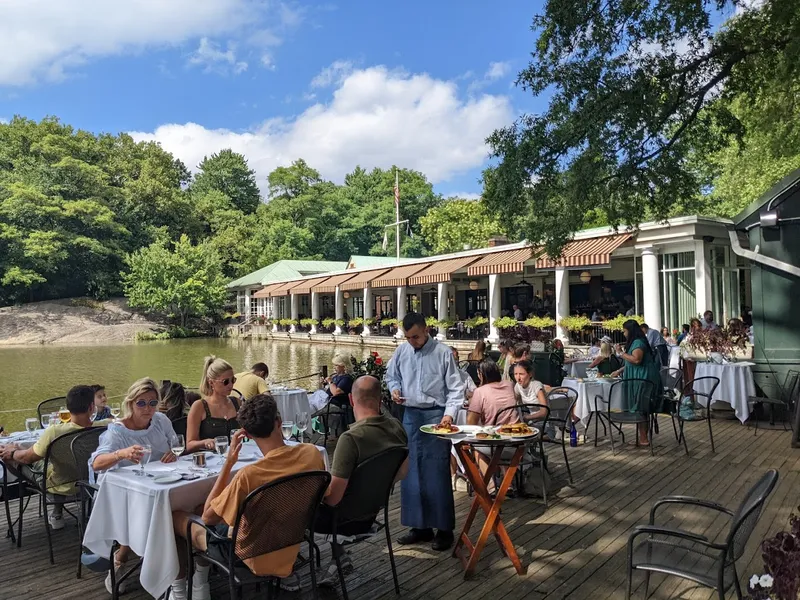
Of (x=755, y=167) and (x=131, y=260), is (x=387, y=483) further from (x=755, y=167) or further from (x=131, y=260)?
(x=131, y=260)

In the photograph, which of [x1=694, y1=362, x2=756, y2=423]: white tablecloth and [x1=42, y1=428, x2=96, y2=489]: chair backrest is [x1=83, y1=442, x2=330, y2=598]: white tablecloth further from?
[x1=694, y1=362, x2=756, y2=423]: white tablecloth

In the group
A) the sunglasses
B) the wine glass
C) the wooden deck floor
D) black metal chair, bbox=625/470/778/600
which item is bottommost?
the wooden deck floor

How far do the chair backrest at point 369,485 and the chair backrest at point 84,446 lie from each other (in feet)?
5.69

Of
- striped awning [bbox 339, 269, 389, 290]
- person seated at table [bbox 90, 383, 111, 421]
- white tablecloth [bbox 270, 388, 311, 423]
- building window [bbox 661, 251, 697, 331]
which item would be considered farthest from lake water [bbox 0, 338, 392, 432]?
building window [bbox 661, 251, 697, 331]

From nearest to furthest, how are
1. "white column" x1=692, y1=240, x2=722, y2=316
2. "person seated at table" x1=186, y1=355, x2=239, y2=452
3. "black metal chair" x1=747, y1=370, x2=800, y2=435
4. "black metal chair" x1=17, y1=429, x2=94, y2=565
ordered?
1. "black metal chair" x1=17, y1=429, x2=94, y2=565
2. "person seated at table" x1=186, y1=355, x2=239, y2=452
3. "black metal chair" x1=747, y1=370, x2=800, y2=435
4. "white column" x1=692, y1=240, x2=722, y2=316

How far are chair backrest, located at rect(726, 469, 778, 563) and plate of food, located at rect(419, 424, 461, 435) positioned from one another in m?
1.51

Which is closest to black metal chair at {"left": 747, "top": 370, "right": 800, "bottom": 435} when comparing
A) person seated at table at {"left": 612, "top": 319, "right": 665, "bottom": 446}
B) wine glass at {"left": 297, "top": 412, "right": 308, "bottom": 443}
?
person seated at table at {"left": 612, "top": 319, "right": 665, "bottom": 446}

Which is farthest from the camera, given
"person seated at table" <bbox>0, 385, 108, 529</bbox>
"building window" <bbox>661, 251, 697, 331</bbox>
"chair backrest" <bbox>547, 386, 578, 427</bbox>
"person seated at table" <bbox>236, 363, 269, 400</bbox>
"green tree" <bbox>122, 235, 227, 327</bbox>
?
"green tree" <bbox>122, 235, 227, 327</bbox>

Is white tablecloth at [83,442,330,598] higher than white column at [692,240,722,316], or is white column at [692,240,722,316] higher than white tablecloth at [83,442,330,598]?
white column at [692,240,722,316]

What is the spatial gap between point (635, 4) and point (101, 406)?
783 centimetres

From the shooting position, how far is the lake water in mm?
14648

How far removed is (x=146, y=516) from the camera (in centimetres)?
274

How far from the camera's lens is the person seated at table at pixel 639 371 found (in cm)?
587

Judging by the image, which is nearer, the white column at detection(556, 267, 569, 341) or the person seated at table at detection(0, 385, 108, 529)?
the person seated at table at detection(0, 385, 108, 529)
